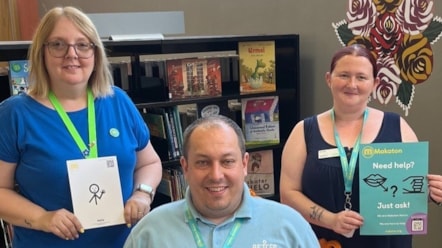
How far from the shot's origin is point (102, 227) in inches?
73.2

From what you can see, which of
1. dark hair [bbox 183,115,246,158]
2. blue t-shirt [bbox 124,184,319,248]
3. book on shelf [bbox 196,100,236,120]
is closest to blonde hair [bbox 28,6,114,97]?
dark hair [bbox 183,115,246,158]

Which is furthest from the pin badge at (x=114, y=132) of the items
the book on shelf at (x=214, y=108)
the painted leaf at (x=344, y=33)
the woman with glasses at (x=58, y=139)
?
the painted leaf at (x=344, y=33)

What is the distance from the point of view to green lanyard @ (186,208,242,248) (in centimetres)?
158

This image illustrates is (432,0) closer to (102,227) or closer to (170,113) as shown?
(170,113)

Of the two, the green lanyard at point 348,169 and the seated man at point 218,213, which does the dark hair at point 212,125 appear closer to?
the seated man at point 218,213

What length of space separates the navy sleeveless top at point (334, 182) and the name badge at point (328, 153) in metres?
0.01

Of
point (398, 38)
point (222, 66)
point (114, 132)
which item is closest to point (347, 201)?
point (114, 132)

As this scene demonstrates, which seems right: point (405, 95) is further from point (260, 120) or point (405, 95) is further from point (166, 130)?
point (166, 130)

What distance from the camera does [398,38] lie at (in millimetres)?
3113

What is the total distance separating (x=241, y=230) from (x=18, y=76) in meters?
1.83

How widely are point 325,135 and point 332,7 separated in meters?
1.82

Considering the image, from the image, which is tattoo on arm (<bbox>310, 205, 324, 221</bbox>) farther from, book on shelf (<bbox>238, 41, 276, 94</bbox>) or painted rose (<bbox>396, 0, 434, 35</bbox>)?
book on shelf (<bbox>238, 41, 276, 94</bbox>)

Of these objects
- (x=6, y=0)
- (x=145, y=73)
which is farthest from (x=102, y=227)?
(x=6, y=0)

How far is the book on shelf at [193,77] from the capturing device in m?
3.30
